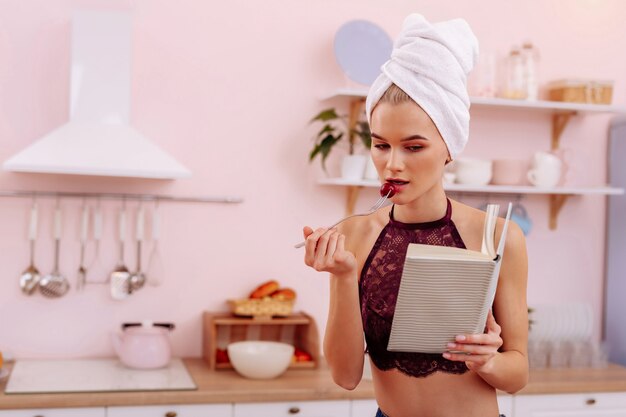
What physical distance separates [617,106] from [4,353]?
259 centimetres

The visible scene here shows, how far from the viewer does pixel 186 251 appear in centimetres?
330

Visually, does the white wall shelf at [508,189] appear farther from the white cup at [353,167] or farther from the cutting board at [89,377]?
the cutting board at [89,377]

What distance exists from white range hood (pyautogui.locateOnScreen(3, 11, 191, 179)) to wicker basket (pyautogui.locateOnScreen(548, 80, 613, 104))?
1633 millimetres

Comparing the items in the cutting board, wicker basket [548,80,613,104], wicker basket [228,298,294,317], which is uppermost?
wicker basket [548,80,613,104]

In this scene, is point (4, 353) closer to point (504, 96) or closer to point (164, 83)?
point (164, 83)

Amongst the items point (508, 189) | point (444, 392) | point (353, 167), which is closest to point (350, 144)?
point (353, 167)

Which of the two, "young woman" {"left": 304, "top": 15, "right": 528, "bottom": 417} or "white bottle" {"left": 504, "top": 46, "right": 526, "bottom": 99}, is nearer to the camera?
"young woman" {"left": 304, "top": 15, "right": 528, "bottom": 417}

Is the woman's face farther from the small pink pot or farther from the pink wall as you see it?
the pink wall

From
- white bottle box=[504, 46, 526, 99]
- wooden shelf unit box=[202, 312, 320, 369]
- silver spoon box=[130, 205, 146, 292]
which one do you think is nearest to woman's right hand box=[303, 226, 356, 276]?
wooden shelf unit box=[202, 312, 320, 369]

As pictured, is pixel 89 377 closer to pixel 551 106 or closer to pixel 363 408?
pixel 363 408

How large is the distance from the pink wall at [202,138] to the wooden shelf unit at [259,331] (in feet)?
0.28

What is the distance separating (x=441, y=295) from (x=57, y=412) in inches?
69.1

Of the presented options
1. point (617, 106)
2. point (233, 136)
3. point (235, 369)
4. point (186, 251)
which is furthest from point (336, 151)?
point (617, 106)

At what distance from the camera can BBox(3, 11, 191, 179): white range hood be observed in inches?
114
